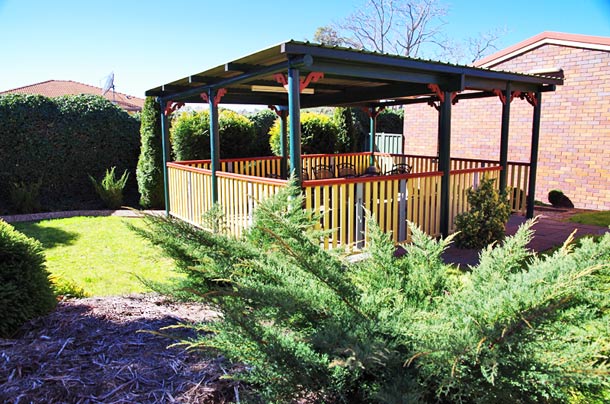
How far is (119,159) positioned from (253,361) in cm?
1116

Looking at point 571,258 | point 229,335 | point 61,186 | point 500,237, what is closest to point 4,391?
point 229,335

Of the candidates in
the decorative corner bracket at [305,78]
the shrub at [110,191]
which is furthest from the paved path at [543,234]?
the shrub at [110,191]

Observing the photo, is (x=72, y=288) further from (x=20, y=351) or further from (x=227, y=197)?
(x=227, y=197)

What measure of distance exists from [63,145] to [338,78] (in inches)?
289

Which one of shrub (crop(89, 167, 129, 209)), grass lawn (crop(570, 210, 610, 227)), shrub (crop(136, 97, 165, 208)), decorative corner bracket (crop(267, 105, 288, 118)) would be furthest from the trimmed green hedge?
grass lawn (crop(570, 210, 610, 227))

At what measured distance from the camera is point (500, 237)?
691 centimetres

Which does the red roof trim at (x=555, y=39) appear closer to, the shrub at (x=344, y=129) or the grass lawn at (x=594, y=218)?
the grass lawn at (x=594, y=218)

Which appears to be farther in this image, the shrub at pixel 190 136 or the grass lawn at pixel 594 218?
the shrub at pixel 190 136

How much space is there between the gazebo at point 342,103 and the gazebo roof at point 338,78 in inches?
0.6

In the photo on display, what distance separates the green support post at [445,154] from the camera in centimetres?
684

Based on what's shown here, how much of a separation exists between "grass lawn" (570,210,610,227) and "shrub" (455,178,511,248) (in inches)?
116

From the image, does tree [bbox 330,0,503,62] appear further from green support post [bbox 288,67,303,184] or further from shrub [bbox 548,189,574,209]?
green support post [bbox 288,67,303,184]

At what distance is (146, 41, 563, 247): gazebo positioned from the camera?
18.0 feet

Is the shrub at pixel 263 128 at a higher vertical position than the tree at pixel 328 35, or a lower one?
lower
